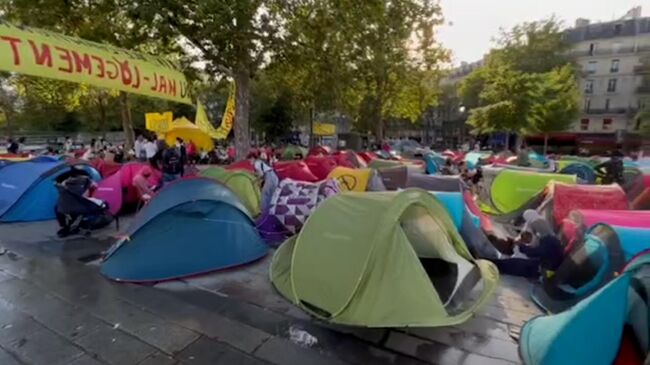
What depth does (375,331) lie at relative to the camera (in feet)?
11.8

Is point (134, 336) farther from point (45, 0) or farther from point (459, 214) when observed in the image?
point (45, 0)

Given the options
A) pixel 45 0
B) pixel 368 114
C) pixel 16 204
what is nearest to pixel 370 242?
pixel 16 204

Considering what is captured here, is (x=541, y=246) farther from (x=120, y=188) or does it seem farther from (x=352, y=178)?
(x=120, y=188)

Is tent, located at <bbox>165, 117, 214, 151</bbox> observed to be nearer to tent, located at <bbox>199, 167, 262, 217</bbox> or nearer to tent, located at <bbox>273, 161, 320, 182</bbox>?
tent, located at <bbox>273, 161, 320, 182</bbox>

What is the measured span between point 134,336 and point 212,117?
107 ft

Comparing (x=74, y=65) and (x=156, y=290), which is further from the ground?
(x=74, y=65)

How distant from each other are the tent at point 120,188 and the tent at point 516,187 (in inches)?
302

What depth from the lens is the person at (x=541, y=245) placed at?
4555 mm

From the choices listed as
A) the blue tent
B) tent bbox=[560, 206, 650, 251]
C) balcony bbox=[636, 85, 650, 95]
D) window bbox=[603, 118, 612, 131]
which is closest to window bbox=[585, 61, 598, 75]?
balcony bbox=[636, 85, 650, 95]

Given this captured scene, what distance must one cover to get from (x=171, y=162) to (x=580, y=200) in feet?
27.3

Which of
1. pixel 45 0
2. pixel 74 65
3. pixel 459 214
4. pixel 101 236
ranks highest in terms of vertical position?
pixel 45 0

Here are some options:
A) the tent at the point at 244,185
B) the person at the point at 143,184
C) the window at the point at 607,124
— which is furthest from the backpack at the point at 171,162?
the window at the point at 607,124

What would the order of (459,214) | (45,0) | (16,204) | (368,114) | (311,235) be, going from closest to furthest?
1. (311,235)
2. (459,214)
3. (16,204)
4. (45,0)
5. (368,114)

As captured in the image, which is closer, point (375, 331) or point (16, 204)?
point (375, 331)
